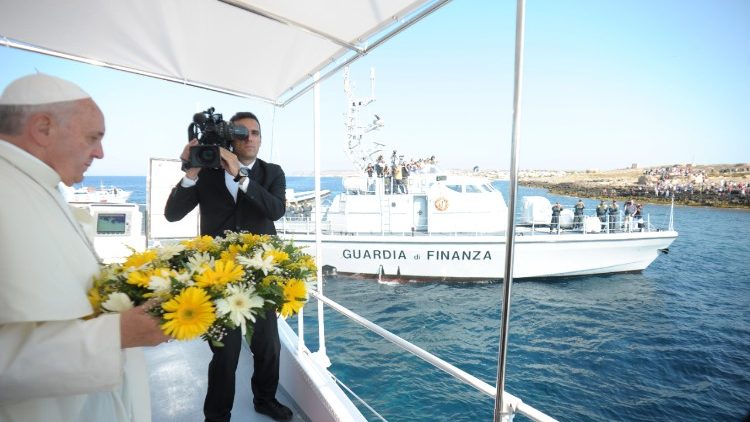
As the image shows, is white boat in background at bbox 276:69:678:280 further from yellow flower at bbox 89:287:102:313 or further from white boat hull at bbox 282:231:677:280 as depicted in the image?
yellow flower at bbox 89:287:102:313

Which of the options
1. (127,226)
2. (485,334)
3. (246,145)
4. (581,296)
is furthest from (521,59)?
(581,296)

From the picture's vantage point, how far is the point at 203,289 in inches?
33.7

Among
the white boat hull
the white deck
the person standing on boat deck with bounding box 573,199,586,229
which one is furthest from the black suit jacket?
the person standing on boat deck with bounding box 573,199,586,229

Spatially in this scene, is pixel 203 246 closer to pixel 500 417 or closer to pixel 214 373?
pixel 214 373

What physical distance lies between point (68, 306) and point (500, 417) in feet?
3.90

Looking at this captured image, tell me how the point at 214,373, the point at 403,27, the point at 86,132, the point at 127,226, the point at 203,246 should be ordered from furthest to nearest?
1. the point at 127,226
2. the point at 214,373
3. the point at 403,27
4. the point at 203,246
5. the point at 86,132

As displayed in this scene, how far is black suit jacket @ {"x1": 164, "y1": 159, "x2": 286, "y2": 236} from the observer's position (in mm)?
1833

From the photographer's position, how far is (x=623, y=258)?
46.6 feet

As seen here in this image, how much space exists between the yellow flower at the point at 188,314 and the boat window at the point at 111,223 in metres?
5.60

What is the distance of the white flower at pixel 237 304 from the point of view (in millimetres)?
826

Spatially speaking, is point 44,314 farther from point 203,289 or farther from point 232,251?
point 232,251

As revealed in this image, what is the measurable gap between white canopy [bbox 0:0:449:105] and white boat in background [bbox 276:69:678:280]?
1041cm

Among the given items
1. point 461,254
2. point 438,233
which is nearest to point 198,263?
point 461,254

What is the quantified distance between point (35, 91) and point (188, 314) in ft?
2.04
